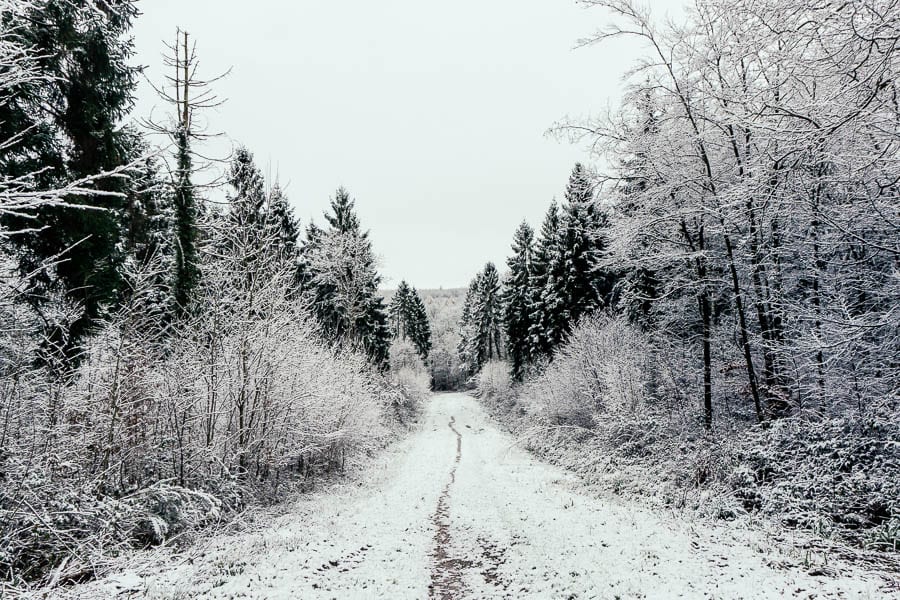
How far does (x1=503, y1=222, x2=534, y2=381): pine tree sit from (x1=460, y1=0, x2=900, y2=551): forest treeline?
19.4 meters

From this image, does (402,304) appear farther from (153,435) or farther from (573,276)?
(153,435)

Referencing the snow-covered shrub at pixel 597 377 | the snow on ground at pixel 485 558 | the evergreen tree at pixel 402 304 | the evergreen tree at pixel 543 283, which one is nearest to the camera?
the snow on ground at pixel 485 558

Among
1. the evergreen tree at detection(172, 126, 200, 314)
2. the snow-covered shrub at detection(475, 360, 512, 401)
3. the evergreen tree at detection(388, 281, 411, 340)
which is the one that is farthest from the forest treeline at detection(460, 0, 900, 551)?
the evergreen tree at detection(388, 281, 411, 340)

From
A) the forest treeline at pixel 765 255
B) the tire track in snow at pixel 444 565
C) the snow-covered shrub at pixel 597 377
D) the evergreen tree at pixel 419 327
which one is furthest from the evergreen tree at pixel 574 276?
the evergreen tree at pixel 419 327

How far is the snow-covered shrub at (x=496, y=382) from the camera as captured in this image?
141ft

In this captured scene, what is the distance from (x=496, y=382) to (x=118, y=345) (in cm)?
4073

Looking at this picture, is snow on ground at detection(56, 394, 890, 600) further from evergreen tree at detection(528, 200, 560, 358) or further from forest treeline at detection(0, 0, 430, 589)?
evergreen tree at detection(528, 200, 560, 358)

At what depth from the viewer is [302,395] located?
11.9 meters

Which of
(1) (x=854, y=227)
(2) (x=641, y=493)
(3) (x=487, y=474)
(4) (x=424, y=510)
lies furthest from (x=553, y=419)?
(1) (x=854, y=227)

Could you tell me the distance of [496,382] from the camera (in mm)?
46312

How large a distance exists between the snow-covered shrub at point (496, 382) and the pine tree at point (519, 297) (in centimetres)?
152

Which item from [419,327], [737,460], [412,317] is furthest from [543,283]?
[412,317]

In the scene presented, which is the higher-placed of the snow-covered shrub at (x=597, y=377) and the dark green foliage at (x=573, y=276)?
the dark green foliage at (x=573, y=276)

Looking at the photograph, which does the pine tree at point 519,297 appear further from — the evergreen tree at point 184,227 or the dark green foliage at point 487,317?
the evergreen tree at point 184,227
